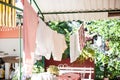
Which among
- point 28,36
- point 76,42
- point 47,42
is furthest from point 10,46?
point 28,36

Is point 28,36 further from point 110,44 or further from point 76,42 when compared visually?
point 110,44

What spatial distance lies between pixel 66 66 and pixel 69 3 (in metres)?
3.07

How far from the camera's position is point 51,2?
471cm

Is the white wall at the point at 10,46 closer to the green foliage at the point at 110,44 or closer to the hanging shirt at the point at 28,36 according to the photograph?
the green foliage at the point at 110,44

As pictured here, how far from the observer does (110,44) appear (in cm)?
726

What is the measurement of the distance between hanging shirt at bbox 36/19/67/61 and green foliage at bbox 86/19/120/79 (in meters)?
2.91

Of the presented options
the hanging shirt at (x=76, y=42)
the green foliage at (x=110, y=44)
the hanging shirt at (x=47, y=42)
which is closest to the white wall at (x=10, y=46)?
the green foliage at (x=110, y=44)

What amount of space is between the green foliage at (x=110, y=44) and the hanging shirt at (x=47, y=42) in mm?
2914

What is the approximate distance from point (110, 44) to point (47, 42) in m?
3.85

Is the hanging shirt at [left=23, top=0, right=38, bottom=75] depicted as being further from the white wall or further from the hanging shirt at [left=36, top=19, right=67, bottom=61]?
the white wall

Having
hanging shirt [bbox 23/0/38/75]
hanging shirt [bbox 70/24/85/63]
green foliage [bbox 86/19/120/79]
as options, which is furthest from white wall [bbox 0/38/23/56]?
hanging shirt [bbox 23/0/38/75]

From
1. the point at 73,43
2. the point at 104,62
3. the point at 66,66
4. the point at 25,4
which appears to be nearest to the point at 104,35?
the point at 104,62

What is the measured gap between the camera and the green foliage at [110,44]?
720cm

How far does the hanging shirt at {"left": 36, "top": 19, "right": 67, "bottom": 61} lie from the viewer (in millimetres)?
3407
